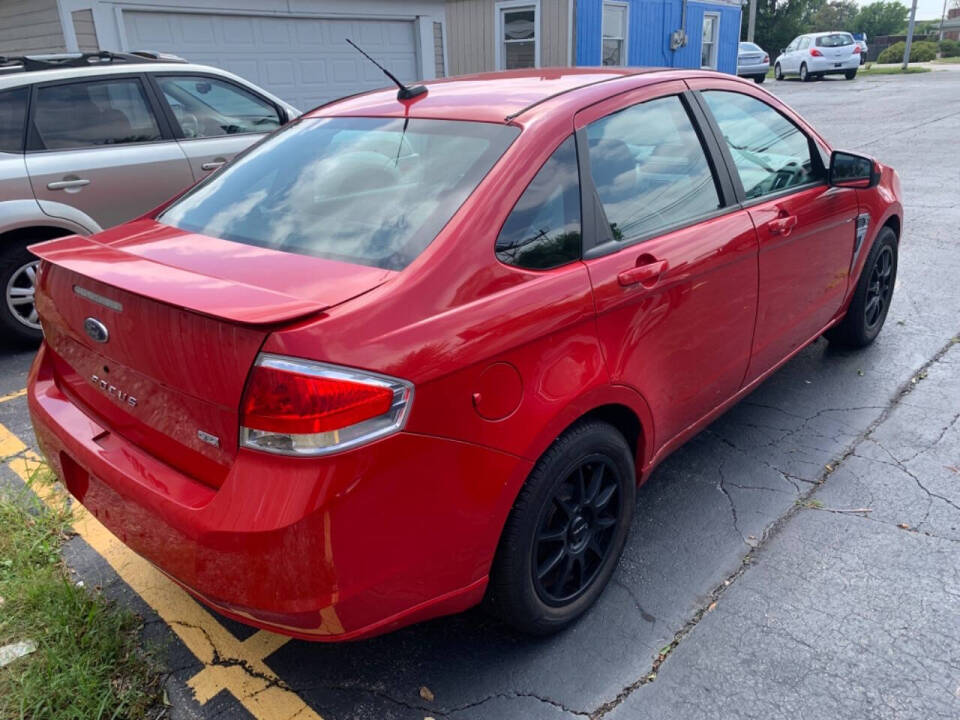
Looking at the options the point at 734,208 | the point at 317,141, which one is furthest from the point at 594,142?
the point at 317,141

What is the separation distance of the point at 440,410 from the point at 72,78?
4.65 meters

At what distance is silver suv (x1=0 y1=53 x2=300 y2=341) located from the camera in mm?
4883

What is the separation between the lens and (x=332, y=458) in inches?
69.8

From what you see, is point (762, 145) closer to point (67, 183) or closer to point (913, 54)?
point (67, 183)

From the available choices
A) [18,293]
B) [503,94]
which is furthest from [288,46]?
[503,94]

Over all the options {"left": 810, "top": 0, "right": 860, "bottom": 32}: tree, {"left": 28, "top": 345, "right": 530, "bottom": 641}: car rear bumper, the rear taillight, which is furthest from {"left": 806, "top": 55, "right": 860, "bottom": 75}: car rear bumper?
{"left": 810, "top": 0, "right": 860, "bottom": 32}: tree

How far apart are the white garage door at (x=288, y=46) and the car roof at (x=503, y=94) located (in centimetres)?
802

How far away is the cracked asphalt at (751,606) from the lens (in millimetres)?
2273

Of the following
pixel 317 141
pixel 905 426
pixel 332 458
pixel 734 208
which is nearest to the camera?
pixel 332 458

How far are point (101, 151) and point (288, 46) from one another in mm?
6414

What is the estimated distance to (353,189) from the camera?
8.05 feet

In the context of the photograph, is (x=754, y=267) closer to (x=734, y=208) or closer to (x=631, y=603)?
(x=734, y=208)

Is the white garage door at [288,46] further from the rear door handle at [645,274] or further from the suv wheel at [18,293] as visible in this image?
the rear door handle at [645,274]

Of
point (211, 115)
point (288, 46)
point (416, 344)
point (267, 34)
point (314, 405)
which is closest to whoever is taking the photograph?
point (314, 405)
